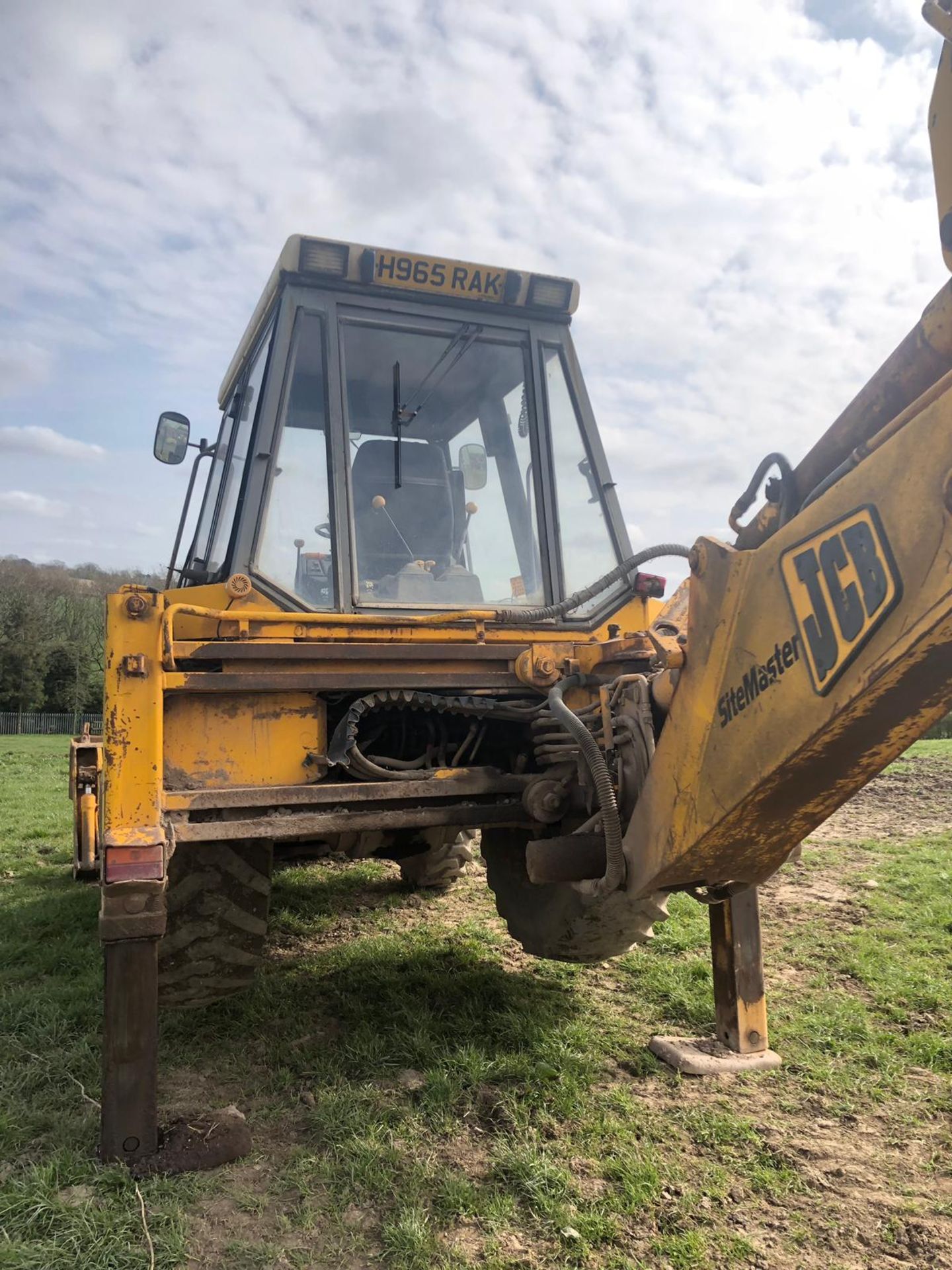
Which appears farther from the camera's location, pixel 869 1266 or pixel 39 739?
pixel 39 739

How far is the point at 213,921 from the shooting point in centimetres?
337

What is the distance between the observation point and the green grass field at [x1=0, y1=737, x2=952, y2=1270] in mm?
2393

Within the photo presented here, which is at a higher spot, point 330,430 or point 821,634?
point 330,430

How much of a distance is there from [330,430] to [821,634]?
235 centimetres

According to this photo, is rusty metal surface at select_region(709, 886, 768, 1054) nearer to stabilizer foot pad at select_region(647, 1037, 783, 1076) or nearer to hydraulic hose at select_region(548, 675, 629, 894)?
stabilizer foot pad at select_region(647, 1037, 783, 1076)

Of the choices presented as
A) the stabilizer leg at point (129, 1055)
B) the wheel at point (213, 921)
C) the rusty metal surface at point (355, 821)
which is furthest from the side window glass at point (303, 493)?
the stabilizer leg at point (129, 1055)

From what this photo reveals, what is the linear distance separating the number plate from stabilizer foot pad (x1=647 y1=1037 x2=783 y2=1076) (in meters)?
3.20

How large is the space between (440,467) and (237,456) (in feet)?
2.99

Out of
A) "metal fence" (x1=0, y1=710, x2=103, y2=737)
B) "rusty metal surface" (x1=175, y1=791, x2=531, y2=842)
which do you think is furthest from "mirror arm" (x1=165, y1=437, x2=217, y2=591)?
"metal fence" (x1=0, y1=710, x2=103, y2=737)

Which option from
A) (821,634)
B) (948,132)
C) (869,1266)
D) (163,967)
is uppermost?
(948,132)

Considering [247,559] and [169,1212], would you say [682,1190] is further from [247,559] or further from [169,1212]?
[247,559]

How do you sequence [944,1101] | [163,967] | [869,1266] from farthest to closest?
[163,967], [944,1101], [869,1266]

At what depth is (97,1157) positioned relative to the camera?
8.77 feet

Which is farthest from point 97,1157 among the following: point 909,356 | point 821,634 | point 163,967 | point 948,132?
point 948,132
